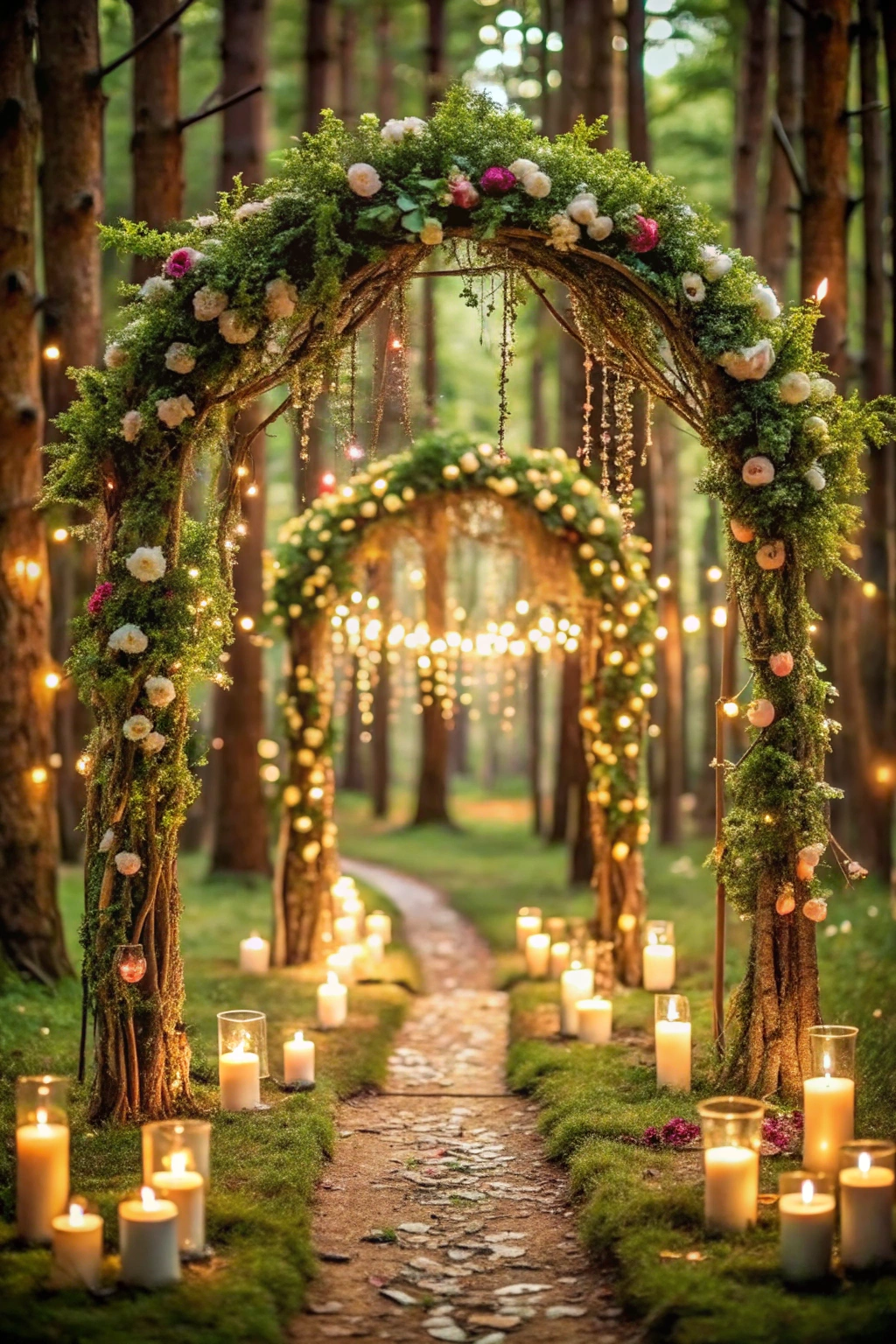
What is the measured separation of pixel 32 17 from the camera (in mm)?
9180

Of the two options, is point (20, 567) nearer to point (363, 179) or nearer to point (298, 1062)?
point (298, 1062)

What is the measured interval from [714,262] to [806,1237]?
4255mm

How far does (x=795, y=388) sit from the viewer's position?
21.1 feet

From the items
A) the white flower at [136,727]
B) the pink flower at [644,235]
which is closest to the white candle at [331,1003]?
the white flower at [136,727]

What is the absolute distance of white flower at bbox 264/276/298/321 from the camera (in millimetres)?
6312

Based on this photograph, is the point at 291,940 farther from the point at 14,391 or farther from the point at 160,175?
the point at 160,175

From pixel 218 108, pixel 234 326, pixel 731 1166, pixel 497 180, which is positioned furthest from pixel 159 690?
pixel 218 108

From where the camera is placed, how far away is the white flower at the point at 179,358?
20.8 feet

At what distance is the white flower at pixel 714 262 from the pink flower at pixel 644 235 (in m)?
0.24

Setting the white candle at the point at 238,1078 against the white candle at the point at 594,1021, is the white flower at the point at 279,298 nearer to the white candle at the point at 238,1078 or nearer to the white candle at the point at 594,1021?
the white candle at the point at 238,1078

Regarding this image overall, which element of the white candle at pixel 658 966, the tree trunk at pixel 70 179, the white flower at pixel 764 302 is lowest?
the white candle at pixel 658 966

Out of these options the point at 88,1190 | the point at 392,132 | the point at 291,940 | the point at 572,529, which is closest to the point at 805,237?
the point at 572,529

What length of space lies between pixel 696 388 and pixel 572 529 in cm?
368

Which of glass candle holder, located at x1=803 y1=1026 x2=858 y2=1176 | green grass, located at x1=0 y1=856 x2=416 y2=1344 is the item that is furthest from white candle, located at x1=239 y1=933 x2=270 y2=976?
glass candle holder, located at x1=803 y1=1026 x2=858 y2=1176
